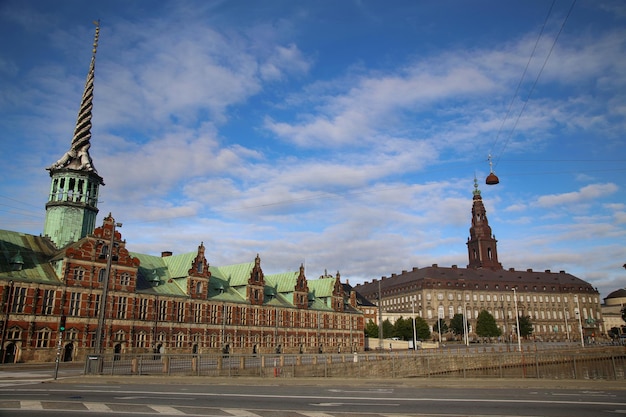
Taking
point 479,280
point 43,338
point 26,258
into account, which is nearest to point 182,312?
point 43,338

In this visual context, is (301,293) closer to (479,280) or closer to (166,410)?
(166,410)

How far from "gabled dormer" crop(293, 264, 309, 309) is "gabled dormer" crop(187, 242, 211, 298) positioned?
842 inches

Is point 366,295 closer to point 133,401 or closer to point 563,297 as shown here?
point 563,297

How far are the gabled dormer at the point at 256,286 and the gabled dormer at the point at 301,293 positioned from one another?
28.0 ft

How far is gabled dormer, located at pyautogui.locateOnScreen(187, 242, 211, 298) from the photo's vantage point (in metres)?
68.9

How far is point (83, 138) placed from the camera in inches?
2616

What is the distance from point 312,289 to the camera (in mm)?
100500

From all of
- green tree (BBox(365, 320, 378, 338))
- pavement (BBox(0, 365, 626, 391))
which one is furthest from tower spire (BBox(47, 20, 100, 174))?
green tree (BBox(365, 320, 378, 338))

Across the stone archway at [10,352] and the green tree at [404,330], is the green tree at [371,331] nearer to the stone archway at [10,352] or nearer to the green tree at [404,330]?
the green tree at [404,330]

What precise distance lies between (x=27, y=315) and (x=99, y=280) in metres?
8.48

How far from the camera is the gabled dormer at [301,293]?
8844cm

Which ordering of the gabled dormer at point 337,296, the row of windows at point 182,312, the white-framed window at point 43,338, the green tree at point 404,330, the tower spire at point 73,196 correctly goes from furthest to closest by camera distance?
1. the green tree at point 404,330
2. the gabled dormer at point 337,296
3. the tower spire at point 73,196
4. the row of windows at point 182,312
5. the white-framed window at point 43,338

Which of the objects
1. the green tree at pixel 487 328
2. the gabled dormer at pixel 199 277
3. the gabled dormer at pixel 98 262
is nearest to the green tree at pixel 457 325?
the green tree at pixel 487 328

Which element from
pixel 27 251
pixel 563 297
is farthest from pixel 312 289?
pixel 563 297
